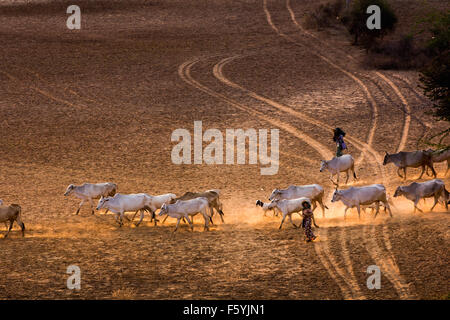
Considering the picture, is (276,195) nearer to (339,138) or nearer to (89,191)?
(89,191)

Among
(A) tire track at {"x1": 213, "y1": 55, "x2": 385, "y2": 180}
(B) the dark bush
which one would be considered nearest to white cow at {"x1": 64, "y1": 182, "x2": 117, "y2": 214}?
(A) tire track at {"x1": 213, "y1": 55, "x2": 385, "y2": 180}

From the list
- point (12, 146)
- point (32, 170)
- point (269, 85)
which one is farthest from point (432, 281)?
point (269, 85)

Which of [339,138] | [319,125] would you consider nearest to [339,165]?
[339,138]

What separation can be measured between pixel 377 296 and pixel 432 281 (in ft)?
Answer: 5.67

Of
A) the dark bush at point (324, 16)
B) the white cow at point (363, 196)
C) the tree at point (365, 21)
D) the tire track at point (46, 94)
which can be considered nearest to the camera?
the white cow at point (363, 196)

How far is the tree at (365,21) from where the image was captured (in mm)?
49094

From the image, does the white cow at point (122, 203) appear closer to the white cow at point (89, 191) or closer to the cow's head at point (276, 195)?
the white cow at point (89, 191)

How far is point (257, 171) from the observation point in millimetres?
29312

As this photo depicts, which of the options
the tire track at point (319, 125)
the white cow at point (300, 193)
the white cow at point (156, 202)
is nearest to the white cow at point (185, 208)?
the white cow at point (156, 202)

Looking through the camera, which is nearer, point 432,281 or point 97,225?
point 432,281

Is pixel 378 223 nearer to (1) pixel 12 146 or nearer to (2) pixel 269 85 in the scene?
(1) pixel 12 146

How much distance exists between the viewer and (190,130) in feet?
115

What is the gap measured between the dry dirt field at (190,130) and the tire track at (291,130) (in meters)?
0.08

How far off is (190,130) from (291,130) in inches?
210
